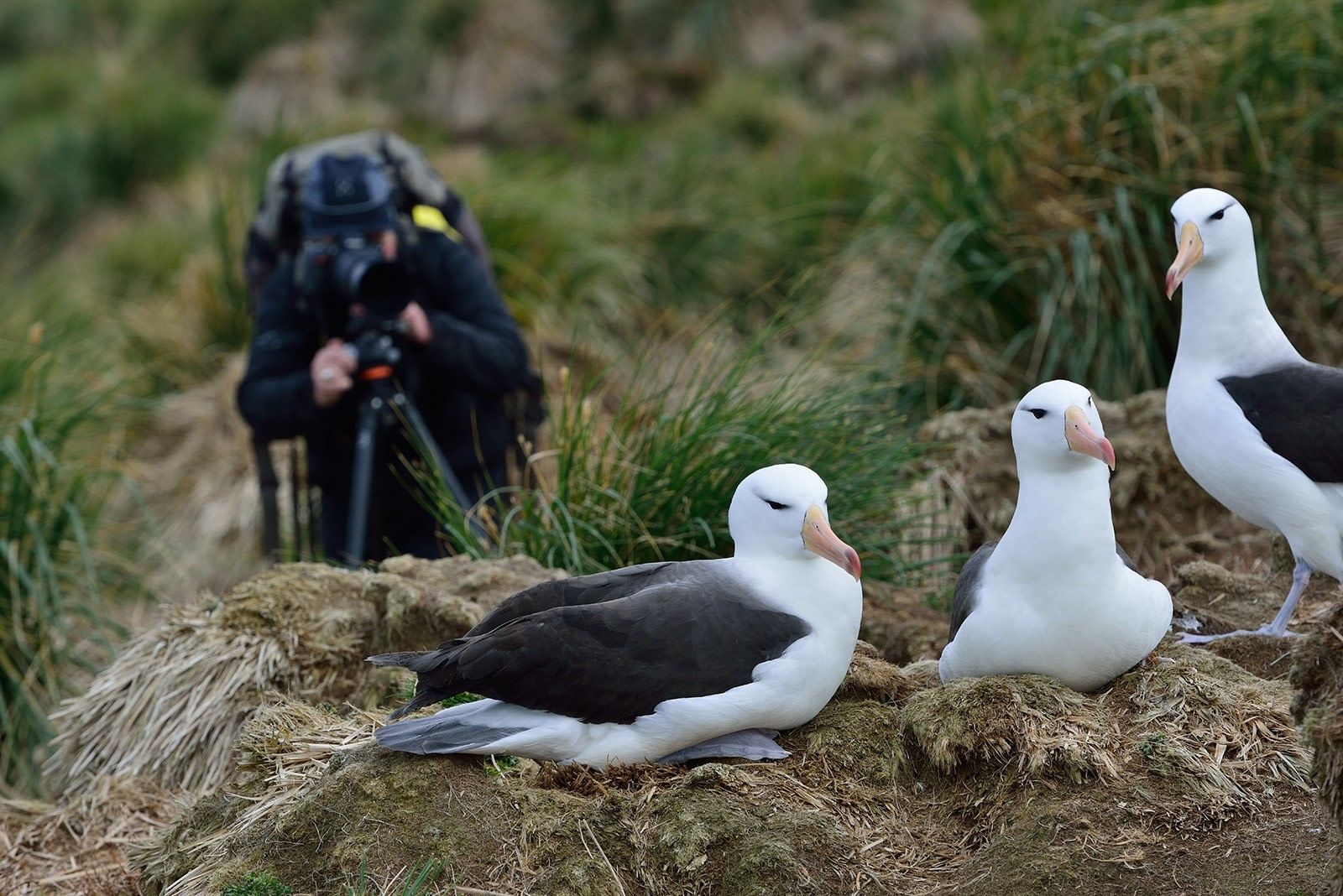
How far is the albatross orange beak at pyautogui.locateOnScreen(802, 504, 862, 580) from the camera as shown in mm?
3117

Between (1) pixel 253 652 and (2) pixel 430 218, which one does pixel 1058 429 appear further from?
(2) pixel 430 218

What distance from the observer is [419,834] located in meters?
3.08

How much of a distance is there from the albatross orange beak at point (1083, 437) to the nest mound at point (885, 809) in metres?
0.55

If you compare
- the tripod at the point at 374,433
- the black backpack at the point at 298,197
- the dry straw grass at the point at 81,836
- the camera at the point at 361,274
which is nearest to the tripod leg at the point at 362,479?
the tripod at the point at 374,433

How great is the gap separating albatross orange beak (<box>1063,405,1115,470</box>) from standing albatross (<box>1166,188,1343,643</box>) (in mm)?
663

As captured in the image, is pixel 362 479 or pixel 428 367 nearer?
pixel 362 479

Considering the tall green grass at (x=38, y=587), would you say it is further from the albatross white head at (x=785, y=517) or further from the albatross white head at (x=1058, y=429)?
the albatross white head at (x=1058, y=429)

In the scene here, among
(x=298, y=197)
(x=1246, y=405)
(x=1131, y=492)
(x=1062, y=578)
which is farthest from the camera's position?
(x=298, y=197)

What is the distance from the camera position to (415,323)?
5.50 m

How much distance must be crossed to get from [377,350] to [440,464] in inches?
19.3

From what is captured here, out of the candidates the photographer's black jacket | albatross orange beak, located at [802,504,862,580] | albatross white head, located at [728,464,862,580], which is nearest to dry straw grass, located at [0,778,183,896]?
the photographer's black jacket

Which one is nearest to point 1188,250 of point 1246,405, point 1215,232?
point 1215,232

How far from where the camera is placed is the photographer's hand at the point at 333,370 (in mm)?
5305

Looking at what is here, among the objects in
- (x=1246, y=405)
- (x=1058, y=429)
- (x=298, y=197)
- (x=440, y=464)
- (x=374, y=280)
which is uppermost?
(x=1058, y=429)
